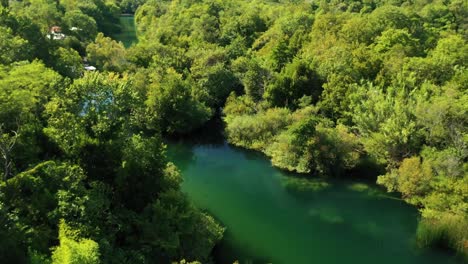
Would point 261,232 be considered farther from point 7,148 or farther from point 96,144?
point 7,148

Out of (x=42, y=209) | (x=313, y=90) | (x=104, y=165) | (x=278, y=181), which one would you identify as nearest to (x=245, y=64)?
(x=313, y=90)

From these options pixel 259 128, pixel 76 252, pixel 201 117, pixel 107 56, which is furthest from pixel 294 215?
pixel 107 56

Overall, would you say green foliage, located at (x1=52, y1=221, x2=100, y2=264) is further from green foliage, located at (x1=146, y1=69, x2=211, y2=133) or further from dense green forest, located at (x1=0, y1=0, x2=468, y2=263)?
green foliage, located at (x1=146, y1=69, x2=211, y2=133)

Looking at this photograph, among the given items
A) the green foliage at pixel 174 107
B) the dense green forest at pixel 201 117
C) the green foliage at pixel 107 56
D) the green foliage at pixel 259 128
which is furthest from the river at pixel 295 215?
the green foliage at pixel 107 56

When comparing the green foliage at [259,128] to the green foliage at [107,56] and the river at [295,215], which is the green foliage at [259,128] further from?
the green foliage at [107,56]

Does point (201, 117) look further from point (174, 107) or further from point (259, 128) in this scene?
point (259, 128)

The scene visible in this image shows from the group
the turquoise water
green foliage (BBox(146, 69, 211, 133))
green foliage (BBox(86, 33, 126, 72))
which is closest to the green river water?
the turquoise water
